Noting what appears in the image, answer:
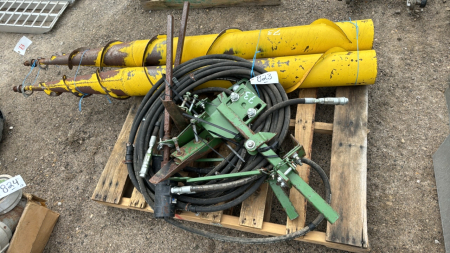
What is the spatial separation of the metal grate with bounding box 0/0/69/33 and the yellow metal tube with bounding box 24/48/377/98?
6.91 feet

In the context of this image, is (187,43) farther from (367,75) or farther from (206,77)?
(367,75)

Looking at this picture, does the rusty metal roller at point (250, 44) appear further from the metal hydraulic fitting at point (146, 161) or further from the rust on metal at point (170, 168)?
the rust on metal at point (170, 168)

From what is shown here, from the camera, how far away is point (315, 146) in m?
2.11

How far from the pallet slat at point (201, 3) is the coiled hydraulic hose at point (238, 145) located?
1.30 meters

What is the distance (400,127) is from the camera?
79.7 inches

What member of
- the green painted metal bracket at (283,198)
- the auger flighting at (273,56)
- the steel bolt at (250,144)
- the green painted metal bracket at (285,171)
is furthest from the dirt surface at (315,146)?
the steel bolt at (250,144)

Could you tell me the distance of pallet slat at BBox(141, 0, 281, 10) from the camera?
114 inches

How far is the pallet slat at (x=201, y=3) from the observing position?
9.54 ft

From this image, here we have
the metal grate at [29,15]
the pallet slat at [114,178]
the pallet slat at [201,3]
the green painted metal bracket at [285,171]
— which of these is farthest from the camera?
the metal grate at [29,15]

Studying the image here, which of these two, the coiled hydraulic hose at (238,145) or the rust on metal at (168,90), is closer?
the coiled hydraulic hose at (238,145)

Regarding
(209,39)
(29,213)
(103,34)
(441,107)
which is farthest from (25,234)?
(441,107)

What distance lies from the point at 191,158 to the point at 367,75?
1.27 metres

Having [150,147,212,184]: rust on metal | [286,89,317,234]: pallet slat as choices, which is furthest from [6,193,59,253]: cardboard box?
[286,89,317,234]: pallet slat

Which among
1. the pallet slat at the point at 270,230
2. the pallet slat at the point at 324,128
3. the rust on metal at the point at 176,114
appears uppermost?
the pallet slat at the point at 324,128
